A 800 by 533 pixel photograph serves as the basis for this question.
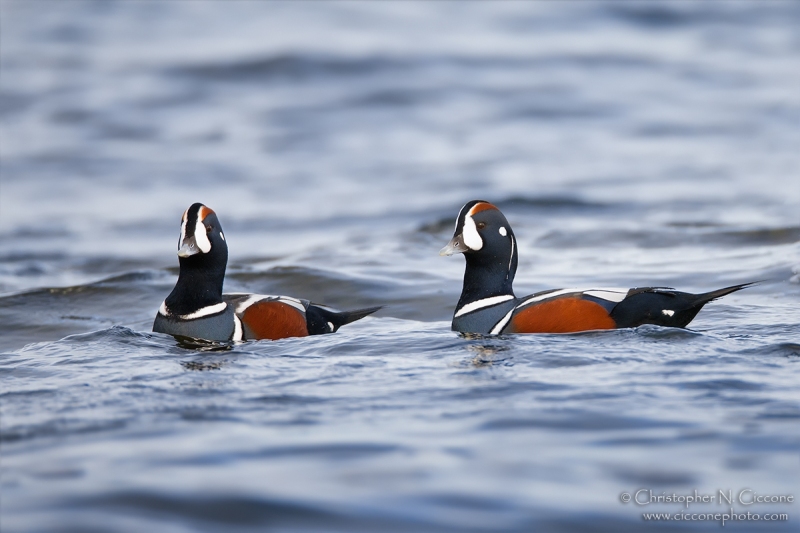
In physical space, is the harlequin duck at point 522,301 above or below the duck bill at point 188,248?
below

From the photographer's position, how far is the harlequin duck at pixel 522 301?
796 cm

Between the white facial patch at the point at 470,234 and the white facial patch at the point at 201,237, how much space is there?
2.00 meters

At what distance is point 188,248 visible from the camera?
8352 mm

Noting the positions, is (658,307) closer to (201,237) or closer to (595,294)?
(595,294)

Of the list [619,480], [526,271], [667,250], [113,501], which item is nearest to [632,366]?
[619,480]

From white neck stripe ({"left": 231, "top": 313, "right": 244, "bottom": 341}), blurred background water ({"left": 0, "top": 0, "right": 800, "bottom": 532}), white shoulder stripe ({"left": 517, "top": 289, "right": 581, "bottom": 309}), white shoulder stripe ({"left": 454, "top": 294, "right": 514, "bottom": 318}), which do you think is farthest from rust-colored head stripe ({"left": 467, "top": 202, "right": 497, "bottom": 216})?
white neck stripe ({"left": 231, "top": 313, "right": 244, "bottom": 341})

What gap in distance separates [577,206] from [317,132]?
24.9 feet

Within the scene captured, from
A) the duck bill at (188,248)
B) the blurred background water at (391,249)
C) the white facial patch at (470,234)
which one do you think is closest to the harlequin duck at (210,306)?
the duck bill at (188,248)

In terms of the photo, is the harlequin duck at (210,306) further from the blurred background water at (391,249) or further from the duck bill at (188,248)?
the blurred background water at (391,249)

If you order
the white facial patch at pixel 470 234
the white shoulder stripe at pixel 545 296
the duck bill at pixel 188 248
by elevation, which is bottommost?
the white shoulder stripe at pixel 545 296

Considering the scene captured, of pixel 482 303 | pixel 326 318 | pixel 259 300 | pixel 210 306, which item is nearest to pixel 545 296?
pixel 482 303

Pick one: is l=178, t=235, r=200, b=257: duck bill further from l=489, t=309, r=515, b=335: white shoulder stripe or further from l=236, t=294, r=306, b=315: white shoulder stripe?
l=489, t=309, r=515, b=335: white shoulder stripe

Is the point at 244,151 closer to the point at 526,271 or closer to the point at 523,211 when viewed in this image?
the point at 523,211

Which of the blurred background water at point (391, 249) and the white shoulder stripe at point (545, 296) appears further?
the white shoulder stripe at point (545, 296)
